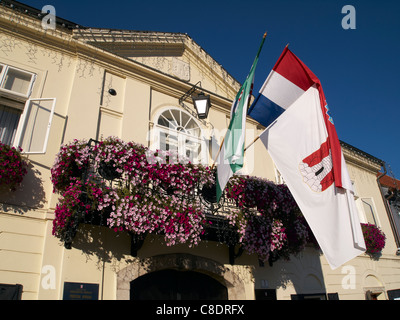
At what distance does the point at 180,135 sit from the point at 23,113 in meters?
3.83

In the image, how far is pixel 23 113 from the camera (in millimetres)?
5805

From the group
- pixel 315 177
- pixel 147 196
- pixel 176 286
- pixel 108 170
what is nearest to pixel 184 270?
pixel 176 286

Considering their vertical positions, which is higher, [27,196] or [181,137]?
[181,137]

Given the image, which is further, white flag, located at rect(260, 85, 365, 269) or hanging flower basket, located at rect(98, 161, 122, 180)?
hanging flower basket, located at rect(98, 161, 122, 180)

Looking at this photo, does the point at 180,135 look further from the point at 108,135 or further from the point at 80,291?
the point at 80,291

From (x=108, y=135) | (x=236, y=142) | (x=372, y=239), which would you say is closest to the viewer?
(x=236, y=142)

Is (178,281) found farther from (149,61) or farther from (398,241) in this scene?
(398,241)

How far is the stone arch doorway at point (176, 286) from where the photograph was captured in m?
6.24

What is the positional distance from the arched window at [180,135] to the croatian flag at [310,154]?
2.73 m

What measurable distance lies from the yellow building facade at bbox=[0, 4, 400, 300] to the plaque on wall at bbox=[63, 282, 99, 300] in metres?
0.02

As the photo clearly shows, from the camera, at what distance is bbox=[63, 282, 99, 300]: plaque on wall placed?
5.18 meters

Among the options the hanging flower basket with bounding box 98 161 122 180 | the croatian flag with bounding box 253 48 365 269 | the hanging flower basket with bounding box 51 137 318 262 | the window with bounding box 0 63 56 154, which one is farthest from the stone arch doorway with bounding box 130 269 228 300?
the croatian flag with bounding box 253 48 365 269

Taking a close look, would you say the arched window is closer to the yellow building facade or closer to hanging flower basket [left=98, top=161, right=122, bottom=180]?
the yellow building facade

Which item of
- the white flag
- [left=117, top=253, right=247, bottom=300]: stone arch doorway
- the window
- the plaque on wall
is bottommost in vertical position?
the plaque on wall
